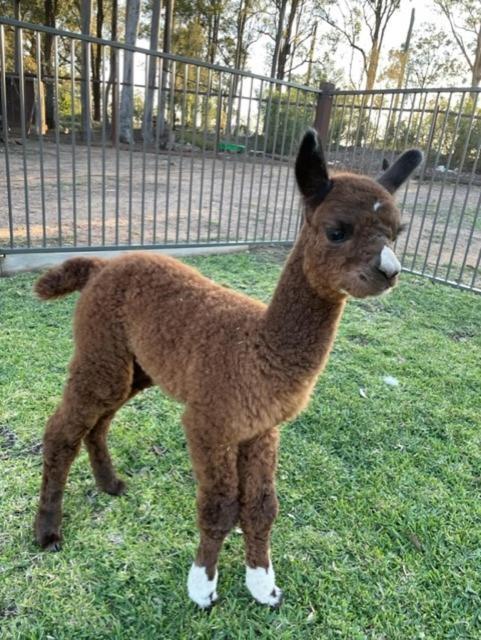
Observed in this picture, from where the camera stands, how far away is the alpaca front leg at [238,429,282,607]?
1.78m

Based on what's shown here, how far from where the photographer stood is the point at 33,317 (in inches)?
161

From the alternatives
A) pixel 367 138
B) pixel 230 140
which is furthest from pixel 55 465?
pixel 367 138

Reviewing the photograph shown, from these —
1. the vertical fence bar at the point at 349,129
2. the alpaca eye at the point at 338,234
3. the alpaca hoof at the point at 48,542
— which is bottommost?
the alpaca hoof at the point at 48,542

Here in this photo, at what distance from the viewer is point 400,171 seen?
179 cm

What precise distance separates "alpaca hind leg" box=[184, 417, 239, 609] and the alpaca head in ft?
2.15

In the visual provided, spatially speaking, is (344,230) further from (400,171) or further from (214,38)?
(214,38)

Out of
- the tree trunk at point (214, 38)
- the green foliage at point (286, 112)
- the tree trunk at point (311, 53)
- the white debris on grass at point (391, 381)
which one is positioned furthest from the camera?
the tree trunk at point (311, 53)

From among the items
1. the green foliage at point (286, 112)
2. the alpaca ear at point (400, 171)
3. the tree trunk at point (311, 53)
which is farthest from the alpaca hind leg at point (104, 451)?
the tree trunk at point (311, 53)

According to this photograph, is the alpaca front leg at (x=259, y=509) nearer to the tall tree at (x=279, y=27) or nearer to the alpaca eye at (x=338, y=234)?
the alpaca eye at (x=338, y=234)

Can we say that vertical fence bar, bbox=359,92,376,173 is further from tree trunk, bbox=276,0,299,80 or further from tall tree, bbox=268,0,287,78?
tree trunk, bbox=276,0,299,80

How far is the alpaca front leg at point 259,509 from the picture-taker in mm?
1779

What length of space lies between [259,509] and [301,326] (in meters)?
0.74

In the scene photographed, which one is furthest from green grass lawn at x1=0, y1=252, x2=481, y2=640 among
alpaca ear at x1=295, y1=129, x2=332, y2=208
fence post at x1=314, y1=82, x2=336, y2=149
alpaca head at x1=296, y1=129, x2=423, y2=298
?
fence post at x1=314, y1=82, x2=336, y2=149

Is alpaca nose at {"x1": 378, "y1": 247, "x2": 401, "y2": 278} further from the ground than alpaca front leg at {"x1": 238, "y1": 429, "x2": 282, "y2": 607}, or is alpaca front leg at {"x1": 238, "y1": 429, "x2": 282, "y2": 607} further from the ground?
alpaca nose at {"x1": 378, "y1": 247, "x2": 401, "y2": 278}
